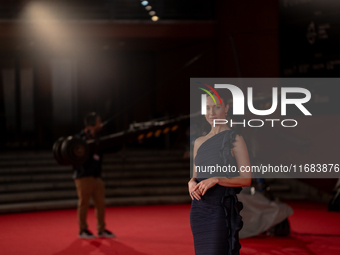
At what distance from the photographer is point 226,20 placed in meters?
12.2

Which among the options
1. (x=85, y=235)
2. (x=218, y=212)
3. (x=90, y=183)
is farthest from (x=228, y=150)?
(x=85, y=235)

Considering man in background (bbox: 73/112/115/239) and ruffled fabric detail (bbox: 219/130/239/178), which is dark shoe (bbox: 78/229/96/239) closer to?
man in background (bbox: 73/112/115/239)

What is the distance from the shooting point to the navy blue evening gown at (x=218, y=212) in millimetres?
2490

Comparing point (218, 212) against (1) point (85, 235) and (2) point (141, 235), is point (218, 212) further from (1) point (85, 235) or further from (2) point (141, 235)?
(2) point (141, 235)

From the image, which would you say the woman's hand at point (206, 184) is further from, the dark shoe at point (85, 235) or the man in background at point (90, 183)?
the dark shoe at point (85, 235)

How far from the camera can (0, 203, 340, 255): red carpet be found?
5.57 metres

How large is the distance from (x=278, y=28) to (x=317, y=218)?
5.65 m

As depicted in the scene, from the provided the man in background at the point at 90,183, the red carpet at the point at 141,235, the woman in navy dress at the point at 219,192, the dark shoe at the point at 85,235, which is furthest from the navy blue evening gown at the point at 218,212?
the dark shoe at the point at 85,235

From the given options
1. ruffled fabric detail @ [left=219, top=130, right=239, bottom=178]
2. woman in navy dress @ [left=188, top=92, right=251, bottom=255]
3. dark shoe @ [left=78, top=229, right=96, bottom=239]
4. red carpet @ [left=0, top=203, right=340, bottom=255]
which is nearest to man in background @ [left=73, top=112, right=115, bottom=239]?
dark shoe @ [left=78, top=229, right=96, bottom=239]

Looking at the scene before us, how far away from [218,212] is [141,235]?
4.19 meters

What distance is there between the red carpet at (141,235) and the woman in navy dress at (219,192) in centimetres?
300

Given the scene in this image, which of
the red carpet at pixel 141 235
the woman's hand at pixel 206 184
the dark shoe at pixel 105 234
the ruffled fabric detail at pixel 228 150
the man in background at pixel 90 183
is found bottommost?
the red carpet at pixel 141 235

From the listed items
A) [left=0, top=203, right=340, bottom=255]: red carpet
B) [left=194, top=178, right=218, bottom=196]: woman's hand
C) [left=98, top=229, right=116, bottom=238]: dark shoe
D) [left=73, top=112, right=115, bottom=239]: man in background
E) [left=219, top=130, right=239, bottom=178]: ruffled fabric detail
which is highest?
[left=219, top=130, right=239, bottom=178]: ruffled fabric detail

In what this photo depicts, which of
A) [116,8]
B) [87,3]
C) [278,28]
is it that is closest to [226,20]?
[278,28]
